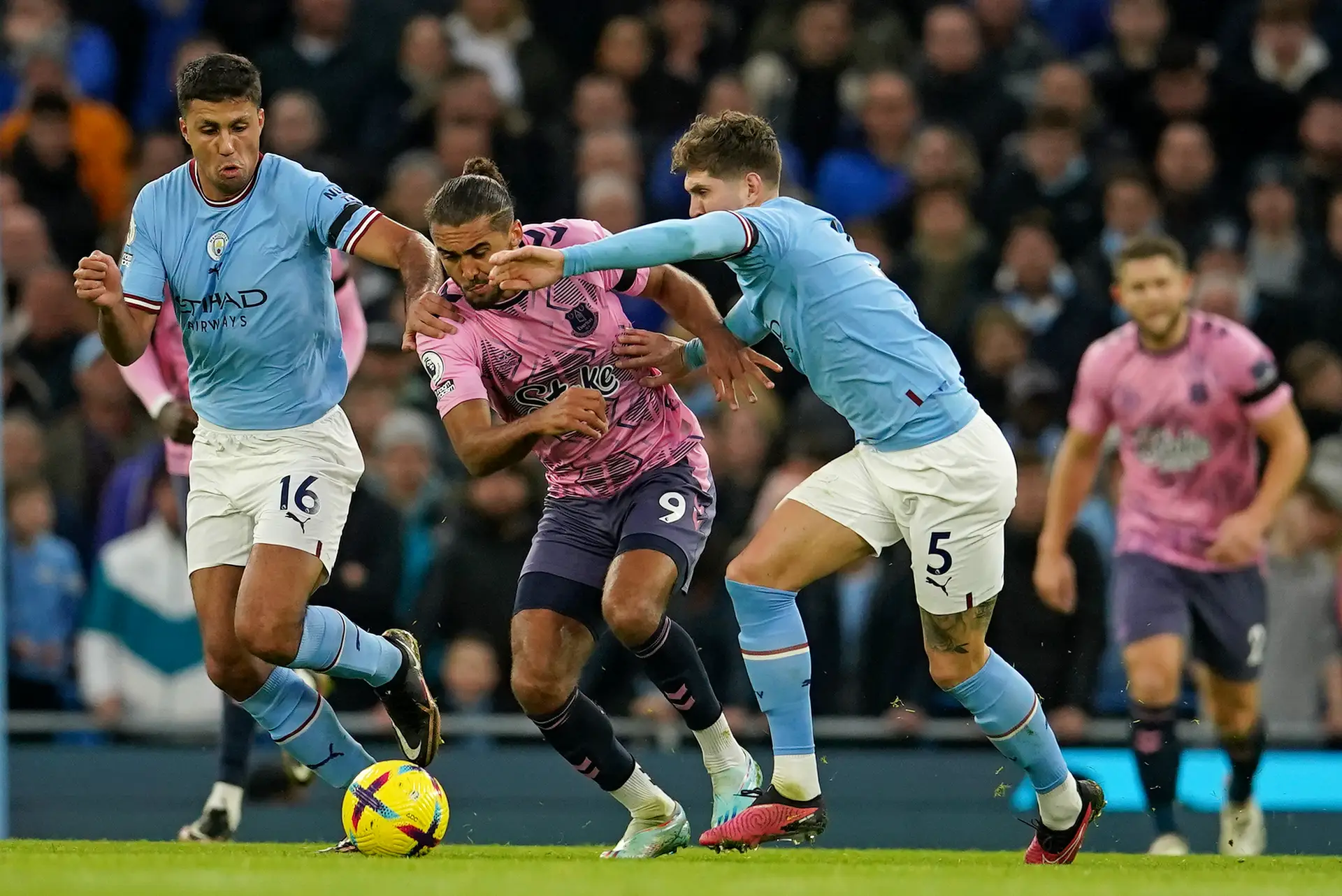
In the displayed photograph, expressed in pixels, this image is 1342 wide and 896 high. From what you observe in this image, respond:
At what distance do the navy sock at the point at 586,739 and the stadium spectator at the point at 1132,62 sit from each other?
7.07 m

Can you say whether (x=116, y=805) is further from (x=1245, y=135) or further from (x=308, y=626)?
(x=1245, y=135)

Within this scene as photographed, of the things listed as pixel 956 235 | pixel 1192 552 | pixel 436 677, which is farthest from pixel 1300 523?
pixel 436 677

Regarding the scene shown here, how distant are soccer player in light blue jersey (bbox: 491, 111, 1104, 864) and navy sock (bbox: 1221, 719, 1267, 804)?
215 cm

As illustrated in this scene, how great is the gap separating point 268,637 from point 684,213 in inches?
216

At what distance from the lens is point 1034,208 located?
11.8 metres

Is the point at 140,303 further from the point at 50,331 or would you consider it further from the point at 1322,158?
the point at 1322,158

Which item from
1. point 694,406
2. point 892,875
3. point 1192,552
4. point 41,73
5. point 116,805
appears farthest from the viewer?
Answer: point 41,73

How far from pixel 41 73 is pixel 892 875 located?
8602mm

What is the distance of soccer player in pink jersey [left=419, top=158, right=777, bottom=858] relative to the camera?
6.98 meters

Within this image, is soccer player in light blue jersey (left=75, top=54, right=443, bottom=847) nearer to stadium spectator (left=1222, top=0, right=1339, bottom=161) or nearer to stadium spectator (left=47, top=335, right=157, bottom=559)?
stadium spectator (left=47, top=335, right=157, bottom=559)

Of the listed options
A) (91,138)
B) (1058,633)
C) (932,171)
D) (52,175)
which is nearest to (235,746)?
(1058,633)

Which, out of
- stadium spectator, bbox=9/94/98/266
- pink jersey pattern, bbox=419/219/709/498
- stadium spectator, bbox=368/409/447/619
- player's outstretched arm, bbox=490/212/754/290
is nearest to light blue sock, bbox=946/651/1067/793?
pink jersey pattern, bbox=419/219/709/498

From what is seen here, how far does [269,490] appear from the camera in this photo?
7242mm

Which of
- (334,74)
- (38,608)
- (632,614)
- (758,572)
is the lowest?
(38,608)
